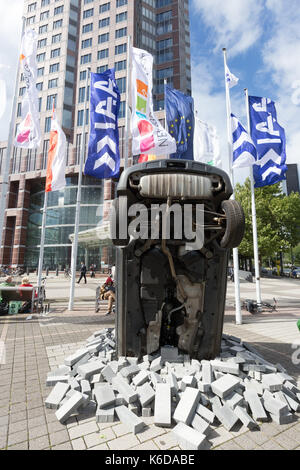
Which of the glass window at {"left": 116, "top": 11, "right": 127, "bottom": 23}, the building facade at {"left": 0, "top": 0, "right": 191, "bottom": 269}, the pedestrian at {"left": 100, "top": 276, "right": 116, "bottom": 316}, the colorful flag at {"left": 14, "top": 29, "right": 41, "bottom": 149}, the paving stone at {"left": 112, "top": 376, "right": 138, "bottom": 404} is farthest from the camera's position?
the glass window at {"left": 116, "top": 11, "right": 127, "bottom": 23}

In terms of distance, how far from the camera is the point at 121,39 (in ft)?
134

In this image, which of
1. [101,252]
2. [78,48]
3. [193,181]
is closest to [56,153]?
[193,181]

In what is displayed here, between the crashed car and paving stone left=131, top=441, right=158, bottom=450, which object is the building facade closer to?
the crashed car

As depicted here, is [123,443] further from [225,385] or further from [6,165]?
[6,165]

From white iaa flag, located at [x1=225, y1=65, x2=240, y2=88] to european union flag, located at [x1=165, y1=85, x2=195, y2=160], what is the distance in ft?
4.99

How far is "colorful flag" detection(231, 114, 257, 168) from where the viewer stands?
7746 millimetres

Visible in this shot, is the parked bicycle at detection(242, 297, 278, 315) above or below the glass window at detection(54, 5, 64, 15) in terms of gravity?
below

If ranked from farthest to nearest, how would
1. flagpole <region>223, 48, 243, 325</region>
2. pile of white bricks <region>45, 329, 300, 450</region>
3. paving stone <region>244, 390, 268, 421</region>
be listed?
flagpole <region>223, 48, 243, 325</region>
paving stone <region>244, 390, 268, 421</region>
pile of white bricks <region>45, 329, 300, 450</region>

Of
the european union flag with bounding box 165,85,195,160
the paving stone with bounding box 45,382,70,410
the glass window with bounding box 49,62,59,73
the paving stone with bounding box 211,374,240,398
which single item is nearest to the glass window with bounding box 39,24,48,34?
the glass window with bounding box 49,62,59,73

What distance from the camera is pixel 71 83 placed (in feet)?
143

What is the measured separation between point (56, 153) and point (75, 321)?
6786 millimetres

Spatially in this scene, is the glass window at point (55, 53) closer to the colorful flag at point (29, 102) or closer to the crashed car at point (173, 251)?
the colorful flag at point (29, 102)

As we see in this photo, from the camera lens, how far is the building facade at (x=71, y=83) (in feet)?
126
